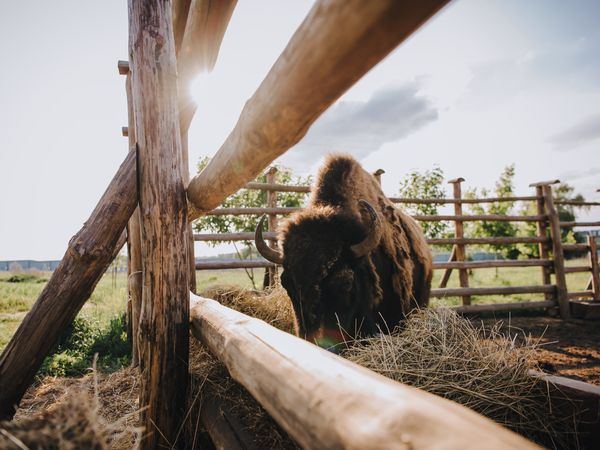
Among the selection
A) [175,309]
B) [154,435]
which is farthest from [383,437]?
[154,435]

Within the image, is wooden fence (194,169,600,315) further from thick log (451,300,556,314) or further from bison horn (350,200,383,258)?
bison horn (350,200,383,258)

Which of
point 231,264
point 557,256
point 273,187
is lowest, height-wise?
point 557,256

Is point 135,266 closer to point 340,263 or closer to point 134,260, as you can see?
point 134,260

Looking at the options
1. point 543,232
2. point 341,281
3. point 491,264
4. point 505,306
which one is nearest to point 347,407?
point 341,281

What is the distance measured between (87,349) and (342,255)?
475 centimetres

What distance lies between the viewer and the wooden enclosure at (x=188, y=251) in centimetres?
69

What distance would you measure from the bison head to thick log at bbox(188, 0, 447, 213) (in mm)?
1822

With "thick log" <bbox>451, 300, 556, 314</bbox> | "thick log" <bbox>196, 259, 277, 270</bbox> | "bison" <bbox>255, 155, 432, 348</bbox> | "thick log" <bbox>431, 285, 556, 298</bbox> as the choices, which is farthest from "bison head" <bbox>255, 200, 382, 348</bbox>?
"thick log" <bbox>451, 300, 556, 314</bbox>

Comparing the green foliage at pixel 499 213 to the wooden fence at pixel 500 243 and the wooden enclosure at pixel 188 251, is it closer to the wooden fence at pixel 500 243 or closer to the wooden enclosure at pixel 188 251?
the wooden fence at pixel 500 243

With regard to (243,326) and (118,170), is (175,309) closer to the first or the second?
(243,326)

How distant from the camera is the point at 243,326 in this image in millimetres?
1489

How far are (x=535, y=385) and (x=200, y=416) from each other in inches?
80.7

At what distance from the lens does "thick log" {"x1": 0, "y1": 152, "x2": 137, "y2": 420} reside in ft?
6.24

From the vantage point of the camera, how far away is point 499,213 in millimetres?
22328
